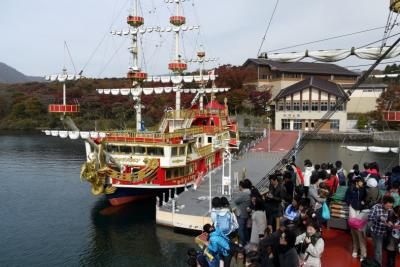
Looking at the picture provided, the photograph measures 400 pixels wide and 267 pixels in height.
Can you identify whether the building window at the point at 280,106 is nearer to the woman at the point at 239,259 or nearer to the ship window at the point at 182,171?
the ship window at the point at 182,171

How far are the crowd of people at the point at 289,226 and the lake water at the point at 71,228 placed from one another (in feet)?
26.4

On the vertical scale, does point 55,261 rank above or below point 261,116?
below

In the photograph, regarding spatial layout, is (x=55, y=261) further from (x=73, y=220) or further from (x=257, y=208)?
(x=257, y=208)

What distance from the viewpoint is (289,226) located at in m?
6.78

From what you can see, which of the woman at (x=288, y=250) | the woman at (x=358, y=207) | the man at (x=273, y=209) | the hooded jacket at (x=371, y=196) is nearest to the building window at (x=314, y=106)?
the hooded jacket at (x=371, y=196)

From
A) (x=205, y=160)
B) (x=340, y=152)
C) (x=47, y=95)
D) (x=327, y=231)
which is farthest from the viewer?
(x=47, y=95)

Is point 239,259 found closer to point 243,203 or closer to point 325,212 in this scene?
point 243,203

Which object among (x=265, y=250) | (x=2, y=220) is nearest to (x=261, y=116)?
(x=2, y=220)

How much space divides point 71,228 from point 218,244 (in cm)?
1532

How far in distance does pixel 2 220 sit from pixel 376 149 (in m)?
25.0

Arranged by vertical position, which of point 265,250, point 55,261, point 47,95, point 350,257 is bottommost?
point 55,261

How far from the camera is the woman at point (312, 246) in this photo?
21.7 feet

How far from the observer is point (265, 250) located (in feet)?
20.9

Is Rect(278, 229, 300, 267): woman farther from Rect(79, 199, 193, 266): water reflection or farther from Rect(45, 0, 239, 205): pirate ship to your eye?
Rect(45, 0, 239, 205): pirate ship
